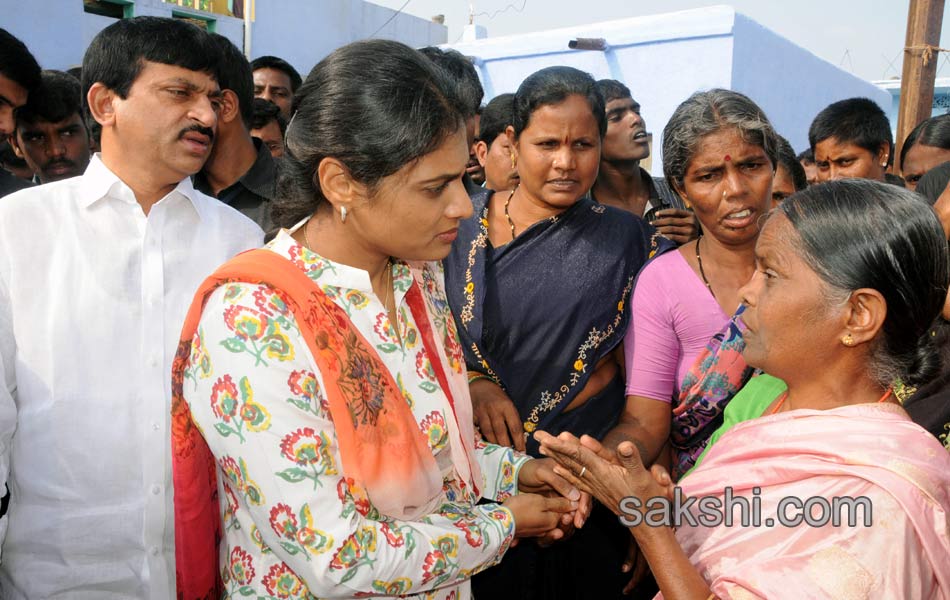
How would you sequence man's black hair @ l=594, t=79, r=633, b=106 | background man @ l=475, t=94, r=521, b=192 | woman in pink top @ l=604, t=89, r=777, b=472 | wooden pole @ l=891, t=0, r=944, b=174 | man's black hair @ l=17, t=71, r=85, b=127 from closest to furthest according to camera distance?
woman in pink top @ l=604, t=89, r=777, b=472, man's black hair @ l=17, t=71, r=85, b=127, background man @ l=475, t=94, r=521, b=192, man's black hair @ l=594, t=79, r=633, b=106, wooden pole @ l=891, t=0, r=944, b=174

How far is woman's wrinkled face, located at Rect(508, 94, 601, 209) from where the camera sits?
263cm

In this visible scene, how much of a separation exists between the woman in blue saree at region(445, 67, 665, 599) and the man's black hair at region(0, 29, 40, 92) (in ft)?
6.14

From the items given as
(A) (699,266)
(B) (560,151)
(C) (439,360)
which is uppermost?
(B) (560,151)

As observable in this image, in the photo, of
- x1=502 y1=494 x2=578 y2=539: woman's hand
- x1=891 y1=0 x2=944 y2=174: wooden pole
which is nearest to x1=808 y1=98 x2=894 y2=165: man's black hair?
x1=891 y1=0 x2=944 y2=174: wooden pole

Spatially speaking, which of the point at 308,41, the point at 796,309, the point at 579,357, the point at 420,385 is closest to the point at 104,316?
the point at 420,385

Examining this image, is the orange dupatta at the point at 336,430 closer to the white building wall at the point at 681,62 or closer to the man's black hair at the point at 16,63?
the man's black hair at the point at 16,63

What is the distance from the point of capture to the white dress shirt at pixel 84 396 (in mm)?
1820

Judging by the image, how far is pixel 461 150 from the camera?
Result: 159 cm

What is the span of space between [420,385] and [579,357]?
1051 mm

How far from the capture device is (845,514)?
1.44m

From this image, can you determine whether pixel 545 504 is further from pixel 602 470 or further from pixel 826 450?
pixel 826 450

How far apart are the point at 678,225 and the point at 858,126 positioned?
2.34 m

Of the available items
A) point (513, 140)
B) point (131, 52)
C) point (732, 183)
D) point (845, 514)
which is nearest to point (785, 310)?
point (845, 514)

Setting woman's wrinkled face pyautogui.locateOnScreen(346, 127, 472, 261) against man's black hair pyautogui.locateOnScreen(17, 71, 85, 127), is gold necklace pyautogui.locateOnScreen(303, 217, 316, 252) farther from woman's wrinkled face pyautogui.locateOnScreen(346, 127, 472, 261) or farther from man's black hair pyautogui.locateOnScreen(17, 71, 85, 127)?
man's black hair pyautogui.locateOnScreen(17, 71, 85, 127)
